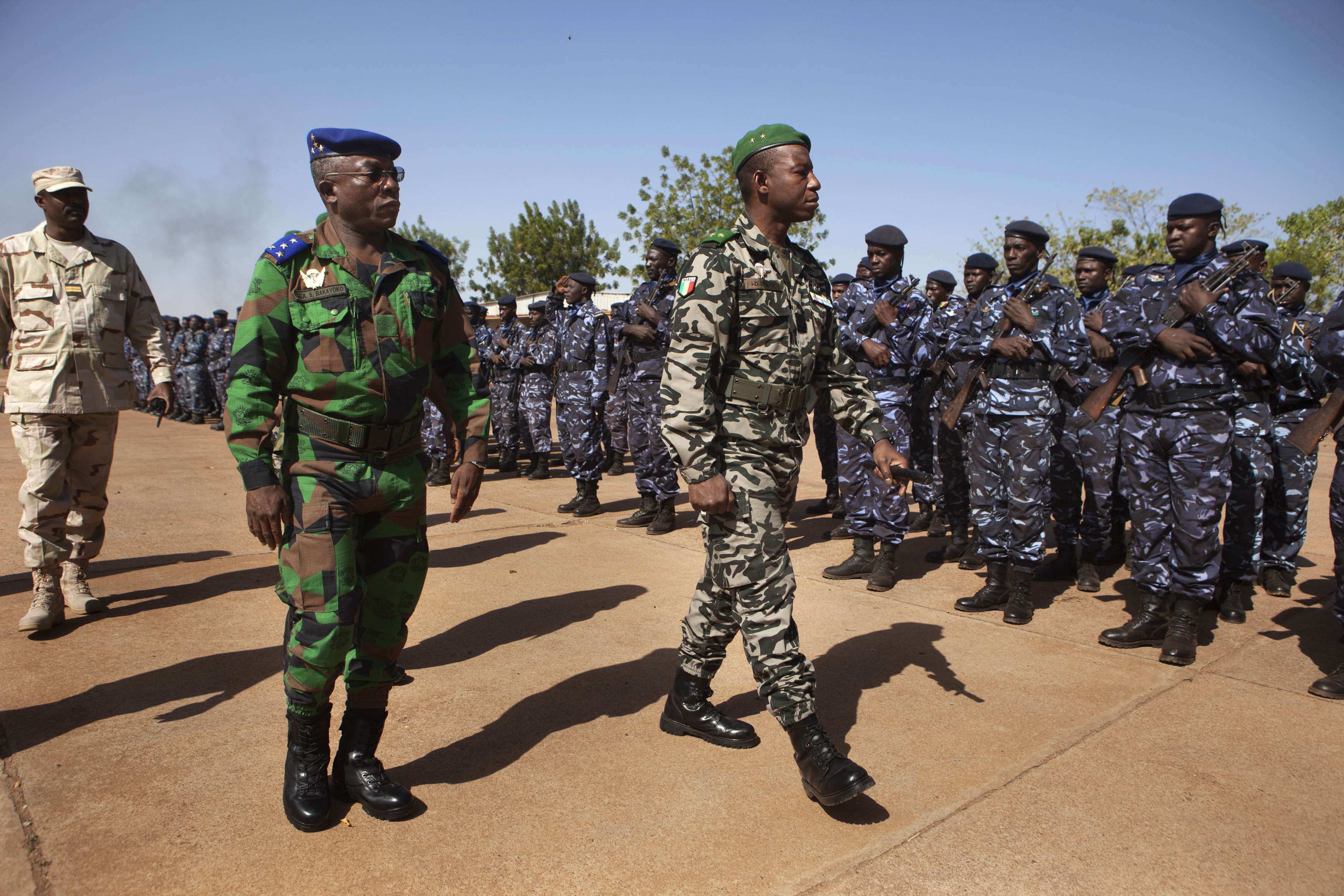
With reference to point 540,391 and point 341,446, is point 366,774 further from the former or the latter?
point 540,391

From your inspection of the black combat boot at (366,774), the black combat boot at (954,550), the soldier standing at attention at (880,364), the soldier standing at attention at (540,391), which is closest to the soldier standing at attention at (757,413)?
the black combat boot at (366,774)

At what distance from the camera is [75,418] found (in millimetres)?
4691

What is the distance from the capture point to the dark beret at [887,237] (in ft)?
20.6

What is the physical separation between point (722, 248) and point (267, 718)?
2.64 meters

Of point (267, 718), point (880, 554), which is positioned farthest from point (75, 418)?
point (880, 554)

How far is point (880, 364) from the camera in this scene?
20.0 ft

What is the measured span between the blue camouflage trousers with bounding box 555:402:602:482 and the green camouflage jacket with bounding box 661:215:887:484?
5042mm

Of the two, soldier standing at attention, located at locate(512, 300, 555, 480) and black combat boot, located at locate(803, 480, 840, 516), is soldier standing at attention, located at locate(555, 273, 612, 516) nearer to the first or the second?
soldier standing at attention, located at locate(512, 300, 555, 480)

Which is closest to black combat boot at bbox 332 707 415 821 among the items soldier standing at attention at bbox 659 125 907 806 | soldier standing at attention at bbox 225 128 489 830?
soldier standing at attention at bbox 225 128 489 830

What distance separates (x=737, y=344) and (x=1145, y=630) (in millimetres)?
2953

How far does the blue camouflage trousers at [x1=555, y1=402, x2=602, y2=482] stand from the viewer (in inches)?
320

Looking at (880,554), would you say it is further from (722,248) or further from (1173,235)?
(722,248)

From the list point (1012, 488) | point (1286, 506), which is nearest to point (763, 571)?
point (1012, 488)

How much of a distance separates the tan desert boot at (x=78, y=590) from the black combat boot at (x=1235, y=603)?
21.5ft
